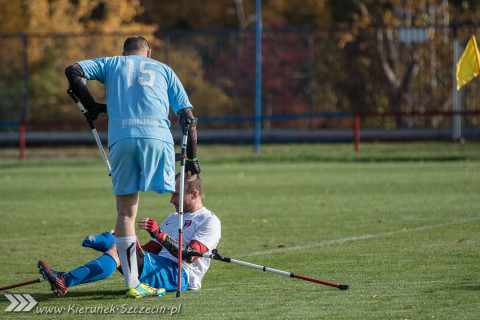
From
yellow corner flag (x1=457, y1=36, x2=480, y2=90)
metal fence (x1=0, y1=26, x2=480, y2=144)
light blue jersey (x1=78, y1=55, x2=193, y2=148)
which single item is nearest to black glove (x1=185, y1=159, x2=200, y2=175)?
light blue jersey (x1=78, y1=55, x2=193, y2=148)

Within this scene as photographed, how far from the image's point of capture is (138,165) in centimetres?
686

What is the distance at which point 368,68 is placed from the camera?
33.3m

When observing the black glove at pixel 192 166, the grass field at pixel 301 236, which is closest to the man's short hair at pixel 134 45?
the black glove at pixel 192 166

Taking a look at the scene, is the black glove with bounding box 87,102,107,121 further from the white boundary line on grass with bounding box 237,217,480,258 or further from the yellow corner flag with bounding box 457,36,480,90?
the yellow corner flag with bounding box 457,36,480,90

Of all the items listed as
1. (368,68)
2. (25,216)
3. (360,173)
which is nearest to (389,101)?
(368,68)

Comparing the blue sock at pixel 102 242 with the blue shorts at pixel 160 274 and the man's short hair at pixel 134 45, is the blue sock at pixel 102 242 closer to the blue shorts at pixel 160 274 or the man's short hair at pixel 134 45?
the blue shorts at pixel 160 274

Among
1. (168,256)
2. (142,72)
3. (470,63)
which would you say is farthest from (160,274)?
(470,63)

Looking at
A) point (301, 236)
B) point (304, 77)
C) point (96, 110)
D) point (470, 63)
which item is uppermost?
point (304, 77)

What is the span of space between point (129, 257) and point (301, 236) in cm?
406

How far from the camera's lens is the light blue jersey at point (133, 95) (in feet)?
22.3

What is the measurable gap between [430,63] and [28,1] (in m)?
19.4

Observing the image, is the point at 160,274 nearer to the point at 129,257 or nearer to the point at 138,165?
the point at 129,257

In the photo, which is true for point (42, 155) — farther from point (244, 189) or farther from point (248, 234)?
point (248, 234)

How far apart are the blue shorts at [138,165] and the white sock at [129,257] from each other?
0.42 meters
